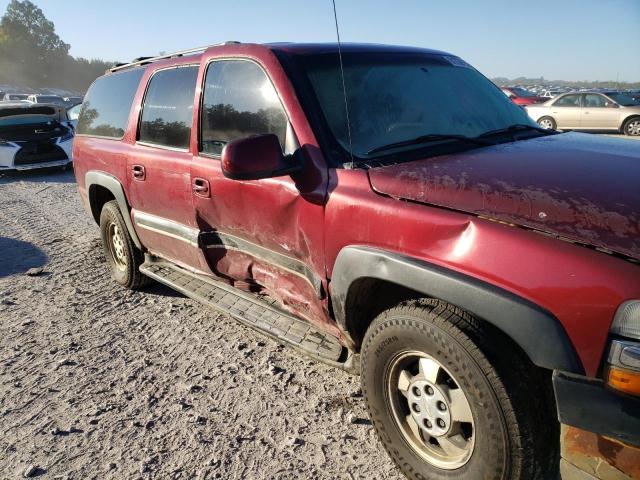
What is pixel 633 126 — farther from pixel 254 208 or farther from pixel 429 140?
pixel 254 208

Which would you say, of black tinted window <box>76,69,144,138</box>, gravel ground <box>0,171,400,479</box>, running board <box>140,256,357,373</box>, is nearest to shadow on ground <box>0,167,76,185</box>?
black tinted window <box>76,69,144,138</box>

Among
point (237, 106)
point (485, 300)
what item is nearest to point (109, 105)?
point (237, 106)

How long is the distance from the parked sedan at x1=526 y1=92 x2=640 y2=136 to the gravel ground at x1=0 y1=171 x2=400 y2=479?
1431 cm

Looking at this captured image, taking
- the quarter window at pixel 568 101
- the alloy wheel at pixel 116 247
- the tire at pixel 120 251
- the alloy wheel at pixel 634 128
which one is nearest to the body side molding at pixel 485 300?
the tire at pixel 120 251

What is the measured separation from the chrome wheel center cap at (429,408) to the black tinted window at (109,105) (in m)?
3.19

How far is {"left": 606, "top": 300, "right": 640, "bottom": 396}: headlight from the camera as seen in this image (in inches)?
58.2

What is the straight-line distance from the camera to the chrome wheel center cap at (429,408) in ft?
6.73

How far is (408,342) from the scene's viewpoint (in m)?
2.05

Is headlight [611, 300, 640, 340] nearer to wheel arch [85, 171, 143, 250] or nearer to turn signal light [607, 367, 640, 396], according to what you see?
turn signal light [607, 367, 640, 396]

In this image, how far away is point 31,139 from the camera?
10.8 metres

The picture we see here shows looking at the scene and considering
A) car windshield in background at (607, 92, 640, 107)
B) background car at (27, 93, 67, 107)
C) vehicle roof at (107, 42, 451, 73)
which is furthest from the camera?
background car at (27, 93, 67, 107)

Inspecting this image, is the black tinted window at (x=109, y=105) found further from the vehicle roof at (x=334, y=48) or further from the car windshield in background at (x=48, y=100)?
the car windshield in background at (x=48, y=100)

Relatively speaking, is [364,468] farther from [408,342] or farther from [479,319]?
[479,319]

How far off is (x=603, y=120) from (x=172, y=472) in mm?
17009
